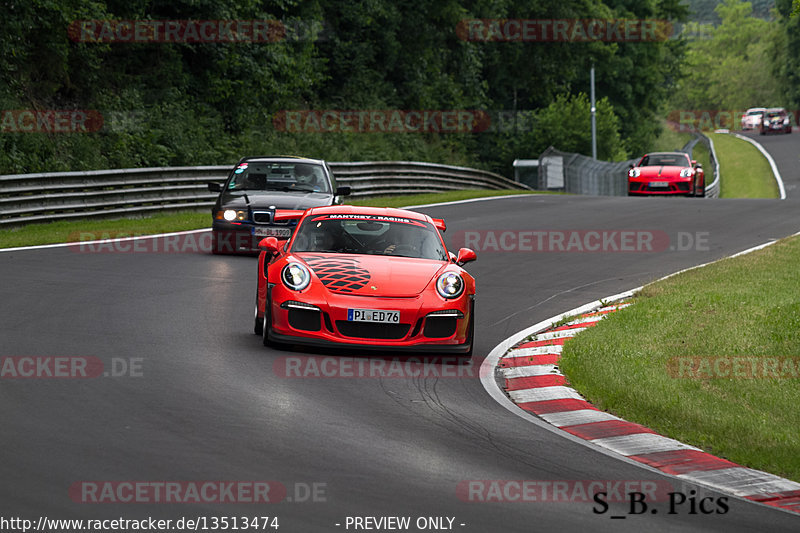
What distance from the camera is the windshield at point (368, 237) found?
35.9 ft

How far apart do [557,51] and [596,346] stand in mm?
42147

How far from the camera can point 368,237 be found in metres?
11.2

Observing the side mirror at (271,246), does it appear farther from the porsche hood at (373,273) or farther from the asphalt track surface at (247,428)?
the asphalt track surface at (247,428)

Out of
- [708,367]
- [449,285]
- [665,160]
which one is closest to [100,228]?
[449,285]

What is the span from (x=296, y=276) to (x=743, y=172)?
62494 mm

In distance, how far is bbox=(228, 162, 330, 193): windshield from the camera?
1847cm

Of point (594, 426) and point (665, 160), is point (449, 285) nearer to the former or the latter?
point (594, 426)

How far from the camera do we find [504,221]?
24.1 m

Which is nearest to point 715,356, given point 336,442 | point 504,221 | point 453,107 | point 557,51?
point 336,442

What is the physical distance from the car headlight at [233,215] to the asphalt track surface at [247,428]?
10.6ft

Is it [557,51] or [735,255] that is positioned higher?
[557,51]

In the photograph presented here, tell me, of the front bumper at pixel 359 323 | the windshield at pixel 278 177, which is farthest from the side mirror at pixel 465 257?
the windshield at pixel 278 177

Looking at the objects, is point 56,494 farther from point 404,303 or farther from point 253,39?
point 253,39

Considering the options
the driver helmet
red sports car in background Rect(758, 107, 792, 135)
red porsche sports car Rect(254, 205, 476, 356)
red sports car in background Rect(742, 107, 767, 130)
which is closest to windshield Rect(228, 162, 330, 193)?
the driver helmet
